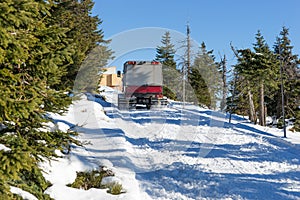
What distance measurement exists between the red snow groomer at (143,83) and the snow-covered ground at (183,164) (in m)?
9.02

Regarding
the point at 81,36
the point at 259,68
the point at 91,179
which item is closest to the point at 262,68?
the point at 259,68

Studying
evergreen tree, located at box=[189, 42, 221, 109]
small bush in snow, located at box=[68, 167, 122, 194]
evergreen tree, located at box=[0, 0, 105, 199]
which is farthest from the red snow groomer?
evergreen tree, located at box=[189, 42, 221, 109]

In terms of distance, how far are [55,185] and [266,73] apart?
764 inches

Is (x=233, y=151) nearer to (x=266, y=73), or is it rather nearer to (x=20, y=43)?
(x=20, y=43)

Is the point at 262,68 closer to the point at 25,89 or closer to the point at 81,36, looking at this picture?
the point at 81,36

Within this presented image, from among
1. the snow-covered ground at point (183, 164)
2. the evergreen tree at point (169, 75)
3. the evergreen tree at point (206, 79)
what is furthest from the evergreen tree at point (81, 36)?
the evergreen tree at point (206, 79)

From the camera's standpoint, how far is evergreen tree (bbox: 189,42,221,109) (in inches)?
1815

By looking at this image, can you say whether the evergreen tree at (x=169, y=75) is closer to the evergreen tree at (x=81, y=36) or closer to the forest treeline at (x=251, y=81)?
the forest treeline at (x=251, y=81)

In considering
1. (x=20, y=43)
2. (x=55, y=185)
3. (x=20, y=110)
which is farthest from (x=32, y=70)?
(x=55, y=185)

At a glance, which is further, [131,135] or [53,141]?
[131,135]

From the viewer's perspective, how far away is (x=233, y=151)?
11.4 metres

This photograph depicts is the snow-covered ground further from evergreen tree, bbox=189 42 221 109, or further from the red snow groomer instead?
evergreen tree, bbox=189 42 221 109

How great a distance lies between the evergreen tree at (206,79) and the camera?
4609 cm

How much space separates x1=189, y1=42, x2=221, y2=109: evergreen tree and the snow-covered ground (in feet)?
101
